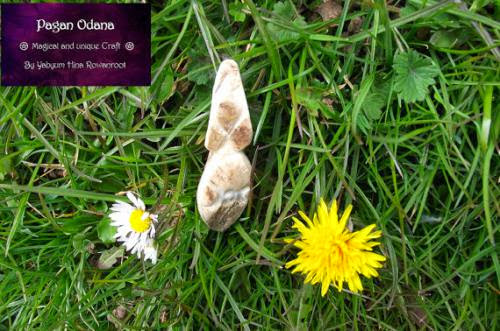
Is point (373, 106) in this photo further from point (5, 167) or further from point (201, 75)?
point (5, 167)

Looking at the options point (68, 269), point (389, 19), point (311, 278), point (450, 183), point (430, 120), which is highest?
point (389, 19)

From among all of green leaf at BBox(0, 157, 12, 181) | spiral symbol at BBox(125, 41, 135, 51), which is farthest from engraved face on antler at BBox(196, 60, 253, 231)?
green leaf at BBox(0, 157, 12, 181)

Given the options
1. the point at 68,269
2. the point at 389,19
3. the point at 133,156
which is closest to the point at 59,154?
the point at 133,156

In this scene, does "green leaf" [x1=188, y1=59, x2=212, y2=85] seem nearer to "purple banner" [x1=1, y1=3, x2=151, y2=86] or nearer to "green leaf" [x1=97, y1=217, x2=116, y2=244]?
"purple banner" [x1=1, y1=3, x2=151, y2=86]

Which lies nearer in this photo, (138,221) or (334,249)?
(334,249)

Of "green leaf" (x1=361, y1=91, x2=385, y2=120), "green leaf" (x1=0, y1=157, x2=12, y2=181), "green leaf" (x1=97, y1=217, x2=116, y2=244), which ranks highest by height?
"green leaf" (x1=361, y1=91, x2=385, y2=120)

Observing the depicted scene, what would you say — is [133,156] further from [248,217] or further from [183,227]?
[248,217]

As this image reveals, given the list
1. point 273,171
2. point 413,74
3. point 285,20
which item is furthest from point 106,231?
point 413,74
